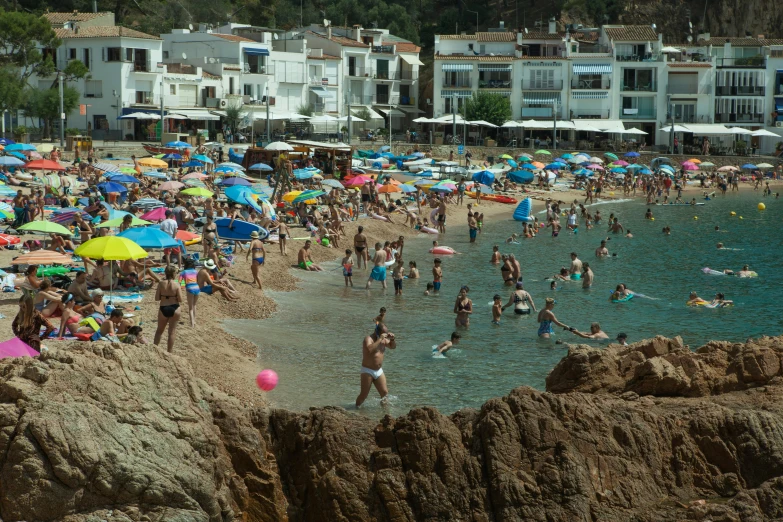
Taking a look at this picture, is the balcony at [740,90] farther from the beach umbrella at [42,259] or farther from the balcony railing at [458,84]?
the beach umbrella at [42,259]

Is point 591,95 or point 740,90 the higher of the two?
point 740,90

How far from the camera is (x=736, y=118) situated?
2630 inches

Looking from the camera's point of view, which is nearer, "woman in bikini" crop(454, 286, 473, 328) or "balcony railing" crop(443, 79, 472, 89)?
"woman in bikini" crop(454, 286, 473, 328)

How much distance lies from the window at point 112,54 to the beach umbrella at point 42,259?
1540 inches

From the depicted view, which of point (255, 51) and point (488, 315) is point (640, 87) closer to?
point (255, 51)

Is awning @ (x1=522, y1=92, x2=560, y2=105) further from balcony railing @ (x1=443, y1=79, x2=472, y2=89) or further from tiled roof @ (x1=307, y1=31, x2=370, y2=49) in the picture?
tiled roof @ (x1=307, y1=31, x2=370, y2=49)

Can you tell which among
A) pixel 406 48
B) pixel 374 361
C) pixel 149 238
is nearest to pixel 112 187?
pixel 149 238

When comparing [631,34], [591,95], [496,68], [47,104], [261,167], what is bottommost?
[261,167]

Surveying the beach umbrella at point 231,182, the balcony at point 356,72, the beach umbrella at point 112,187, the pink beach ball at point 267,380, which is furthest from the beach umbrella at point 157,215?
the balcony at point 356,72

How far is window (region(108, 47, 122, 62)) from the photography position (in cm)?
5553

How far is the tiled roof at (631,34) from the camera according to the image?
66.8 m

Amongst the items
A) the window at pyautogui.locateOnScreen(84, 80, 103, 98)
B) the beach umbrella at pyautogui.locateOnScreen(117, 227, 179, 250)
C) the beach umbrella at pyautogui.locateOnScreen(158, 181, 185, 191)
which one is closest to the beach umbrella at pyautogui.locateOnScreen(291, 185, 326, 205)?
the beach umbrella at pyautogui.locateOnScreen(158, 181, 185, 191)

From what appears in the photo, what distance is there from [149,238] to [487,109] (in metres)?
46.5

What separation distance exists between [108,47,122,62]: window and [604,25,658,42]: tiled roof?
31.6 meters
